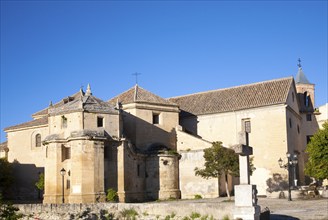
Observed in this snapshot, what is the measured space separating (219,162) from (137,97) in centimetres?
1080

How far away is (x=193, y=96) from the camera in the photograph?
170 feet

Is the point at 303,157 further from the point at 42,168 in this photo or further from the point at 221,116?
the point at 42,168

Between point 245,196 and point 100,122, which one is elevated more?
point 100,122

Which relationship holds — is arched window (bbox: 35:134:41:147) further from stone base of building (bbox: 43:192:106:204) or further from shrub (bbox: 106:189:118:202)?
shrub (bbox: 106:189:118:202)

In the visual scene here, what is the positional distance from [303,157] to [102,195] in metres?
23.6

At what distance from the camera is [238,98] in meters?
47.1

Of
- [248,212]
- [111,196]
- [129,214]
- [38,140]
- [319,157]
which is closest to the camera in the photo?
[248,212]

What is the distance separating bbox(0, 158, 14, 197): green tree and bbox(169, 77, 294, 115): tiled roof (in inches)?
717

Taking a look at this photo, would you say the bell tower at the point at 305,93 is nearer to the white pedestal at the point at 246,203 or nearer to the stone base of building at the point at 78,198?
the stone base of building at the point at 78,198

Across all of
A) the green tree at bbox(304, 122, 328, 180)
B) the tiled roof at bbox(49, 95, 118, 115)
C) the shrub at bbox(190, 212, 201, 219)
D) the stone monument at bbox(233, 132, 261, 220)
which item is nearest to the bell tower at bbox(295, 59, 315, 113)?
the green tree at bbox(304, 122, 328, 180)

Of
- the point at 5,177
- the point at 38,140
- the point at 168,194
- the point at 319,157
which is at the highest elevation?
the point at 38,140

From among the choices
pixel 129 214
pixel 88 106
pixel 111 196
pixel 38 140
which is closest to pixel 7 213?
pixel 129 214

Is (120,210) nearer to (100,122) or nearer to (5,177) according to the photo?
(100,122)

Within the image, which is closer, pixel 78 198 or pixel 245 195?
pixel 245 195
